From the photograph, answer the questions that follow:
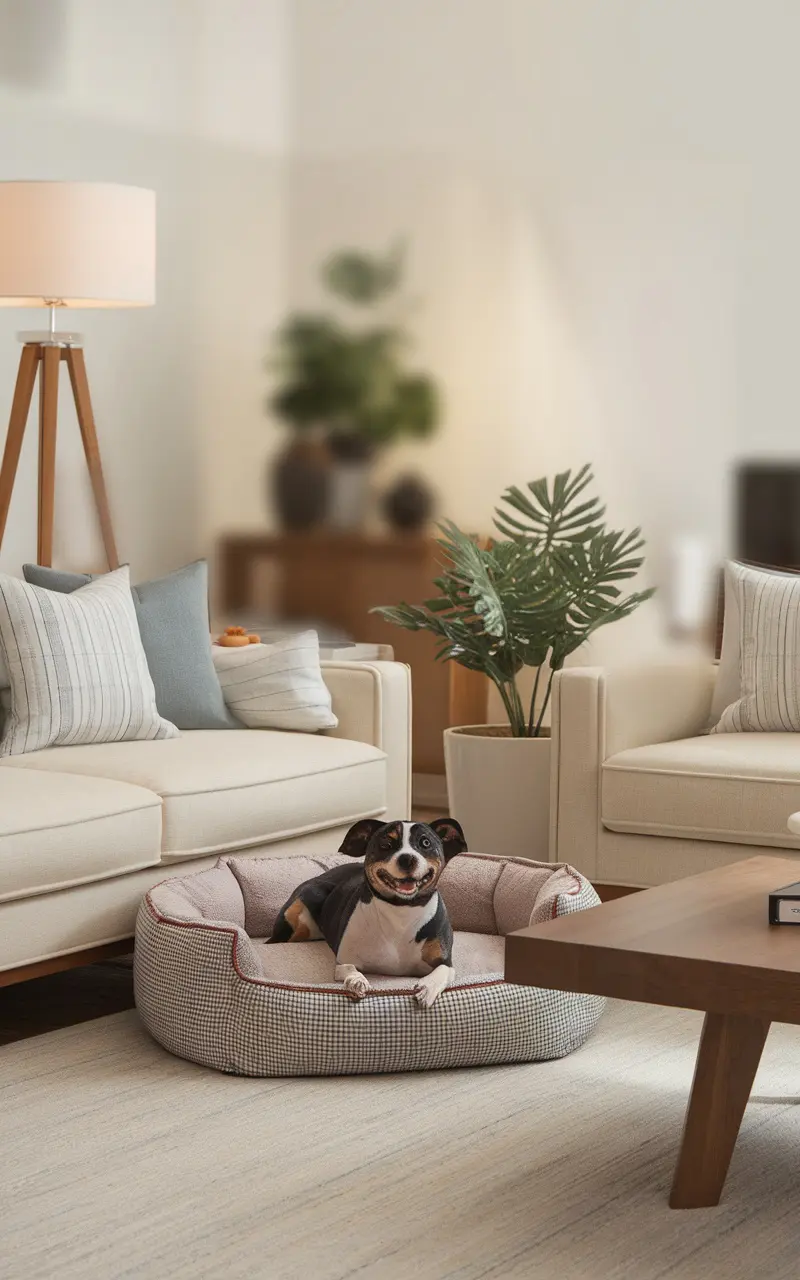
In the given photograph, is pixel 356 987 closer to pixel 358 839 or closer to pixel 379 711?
pixel 358 839

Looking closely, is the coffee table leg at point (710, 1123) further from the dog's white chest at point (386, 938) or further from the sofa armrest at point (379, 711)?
the sofa armrest at point (379, 711)

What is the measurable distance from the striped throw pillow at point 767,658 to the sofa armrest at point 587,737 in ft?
0.74

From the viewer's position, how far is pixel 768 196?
4809 millimetres

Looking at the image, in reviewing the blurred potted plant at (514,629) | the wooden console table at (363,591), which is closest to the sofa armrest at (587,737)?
the blurred potted plant at (514,629)

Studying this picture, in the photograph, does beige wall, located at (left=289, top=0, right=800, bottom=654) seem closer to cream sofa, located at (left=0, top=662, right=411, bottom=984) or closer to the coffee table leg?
cream sofa, located at (left=0, top=662, right=411, bottom=984)

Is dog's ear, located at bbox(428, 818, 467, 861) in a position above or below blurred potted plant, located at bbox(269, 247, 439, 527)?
below

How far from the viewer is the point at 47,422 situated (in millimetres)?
4238

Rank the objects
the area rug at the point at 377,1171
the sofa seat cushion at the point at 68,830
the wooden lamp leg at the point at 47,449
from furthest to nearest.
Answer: the wooden lamp leg at the point at 47,449 < the sofa seat cushion at the point at 68,830 < the area rug at the point at 377,1171

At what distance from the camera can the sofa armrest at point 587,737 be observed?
3523 mm

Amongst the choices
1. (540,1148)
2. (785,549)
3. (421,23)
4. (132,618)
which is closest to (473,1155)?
(540,1148)

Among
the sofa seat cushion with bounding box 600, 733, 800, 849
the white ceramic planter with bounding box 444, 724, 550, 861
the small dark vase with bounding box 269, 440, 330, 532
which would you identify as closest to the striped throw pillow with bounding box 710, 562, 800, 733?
the sofa seat cushion with bounding box 600, 733, 800, 849

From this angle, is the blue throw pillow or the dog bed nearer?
the dog bed

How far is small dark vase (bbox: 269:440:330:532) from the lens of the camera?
5.57 meters

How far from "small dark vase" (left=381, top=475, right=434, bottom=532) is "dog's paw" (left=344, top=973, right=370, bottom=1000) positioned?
2.98m
